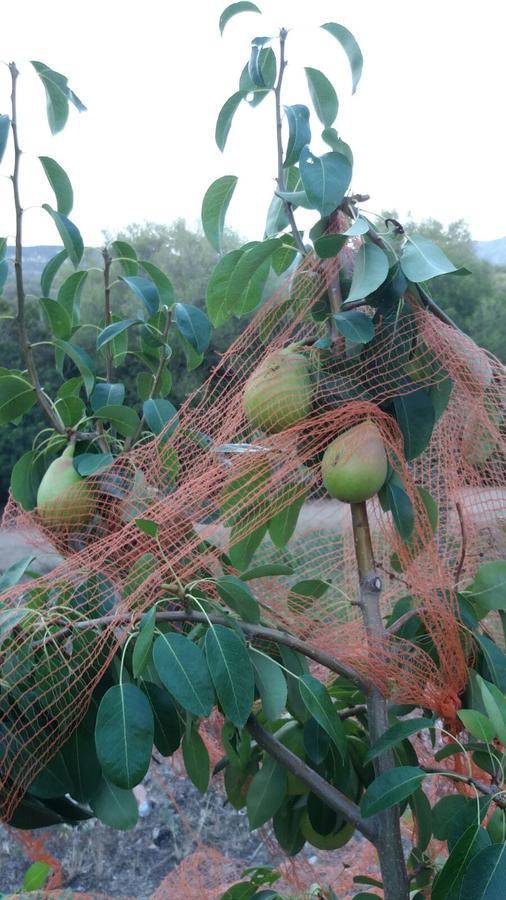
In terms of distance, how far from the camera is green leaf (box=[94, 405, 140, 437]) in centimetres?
91

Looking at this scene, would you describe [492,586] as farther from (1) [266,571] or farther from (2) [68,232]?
(2) [68,232]

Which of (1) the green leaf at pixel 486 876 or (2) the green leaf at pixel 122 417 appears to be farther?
(2) the green leaf at pixel 122 417

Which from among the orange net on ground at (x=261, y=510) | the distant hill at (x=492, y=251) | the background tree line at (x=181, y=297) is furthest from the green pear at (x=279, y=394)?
the distant hill at (x=492, y=251)

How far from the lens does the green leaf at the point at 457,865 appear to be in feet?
1.85

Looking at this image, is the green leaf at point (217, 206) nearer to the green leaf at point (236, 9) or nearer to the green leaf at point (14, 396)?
the green leaf at point (236, 9)

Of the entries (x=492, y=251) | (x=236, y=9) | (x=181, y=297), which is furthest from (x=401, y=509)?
(x=492, y=251)

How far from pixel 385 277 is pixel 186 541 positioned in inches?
12.3

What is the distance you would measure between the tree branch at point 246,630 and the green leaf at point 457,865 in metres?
0.21

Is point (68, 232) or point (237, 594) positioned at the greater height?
point (68, 232)

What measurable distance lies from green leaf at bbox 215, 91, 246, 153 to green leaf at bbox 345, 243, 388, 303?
225 millimetres

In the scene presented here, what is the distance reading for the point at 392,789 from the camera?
632 millimetres

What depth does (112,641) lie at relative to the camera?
2.32 feet

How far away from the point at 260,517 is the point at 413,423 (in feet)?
0.57

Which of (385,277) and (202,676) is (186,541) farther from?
(385,277)
